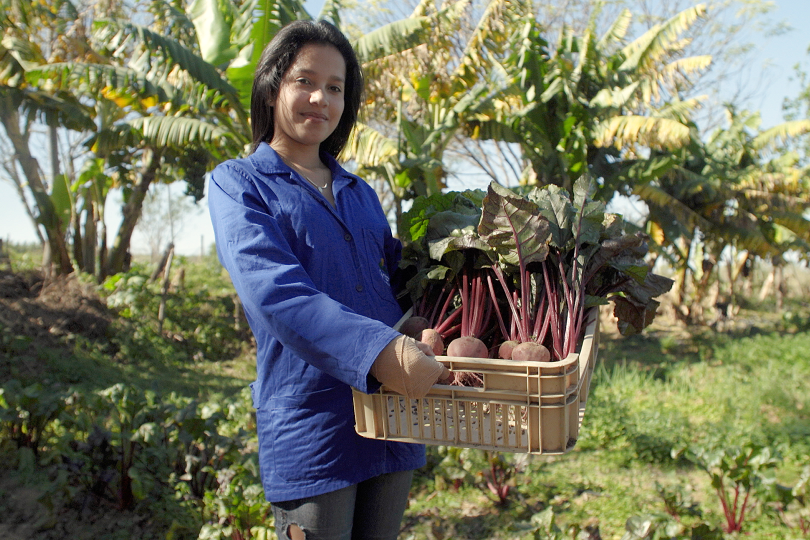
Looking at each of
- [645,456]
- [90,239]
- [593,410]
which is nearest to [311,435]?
[645,456]

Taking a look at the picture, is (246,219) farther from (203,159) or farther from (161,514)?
(203,159)

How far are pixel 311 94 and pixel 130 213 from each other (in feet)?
32.9

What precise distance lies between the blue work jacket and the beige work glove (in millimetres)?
26

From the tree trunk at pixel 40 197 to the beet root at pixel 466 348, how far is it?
10.0 m

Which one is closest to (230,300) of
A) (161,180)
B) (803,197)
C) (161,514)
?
(161,180)

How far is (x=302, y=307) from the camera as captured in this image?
1127mm

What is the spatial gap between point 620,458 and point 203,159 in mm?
7549

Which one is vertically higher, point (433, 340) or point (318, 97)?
point (318, 97)

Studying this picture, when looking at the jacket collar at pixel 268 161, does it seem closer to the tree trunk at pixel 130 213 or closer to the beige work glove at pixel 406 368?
the beige work glove at pixel 406 368

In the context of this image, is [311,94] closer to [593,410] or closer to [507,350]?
[507,350]

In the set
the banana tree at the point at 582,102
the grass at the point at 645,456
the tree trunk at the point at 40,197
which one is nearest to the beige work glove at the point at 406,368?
the grass at the point at 645,456

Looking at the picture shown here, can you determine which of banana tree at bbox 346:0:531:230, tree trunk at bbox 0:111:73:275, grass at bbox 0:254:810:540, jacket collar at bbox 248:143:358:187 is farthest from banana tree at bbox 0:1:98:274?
jacket collar at bbox 248:143:358:187

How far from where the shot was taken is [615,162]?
9359 millimetres

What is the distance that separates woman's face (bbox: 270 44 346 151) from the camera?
145 cm
